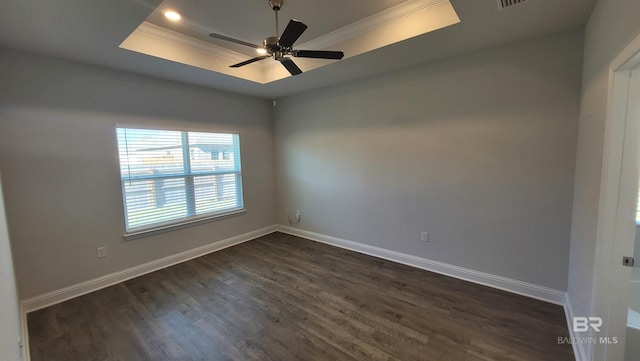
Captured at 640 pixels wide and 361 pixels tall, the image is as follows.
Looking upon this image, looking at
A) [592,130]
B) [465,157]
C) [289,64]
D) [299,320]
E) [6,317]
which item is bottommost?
[299,320]

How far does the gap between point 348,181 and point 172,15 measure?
2.94 metres

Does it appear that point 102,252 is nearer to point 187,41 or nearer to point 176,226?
point 176,226

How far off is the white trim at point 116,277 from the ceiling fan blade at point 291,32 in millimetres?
3278

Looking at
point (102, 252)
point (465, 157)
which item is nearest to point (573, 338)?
→ point (465, 157)

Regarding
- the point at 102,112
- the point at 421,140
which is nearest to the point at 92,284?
the point at 102,112

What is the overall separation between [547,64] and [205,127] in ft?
14.0

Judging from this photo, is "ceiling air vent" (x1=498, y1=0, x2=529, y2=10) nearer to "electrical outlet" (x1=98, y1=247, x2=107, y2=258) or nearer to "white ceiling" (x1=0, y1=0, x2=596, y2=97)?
"white ceiling" (x1=0, y1=0, x2=596, y2=97)

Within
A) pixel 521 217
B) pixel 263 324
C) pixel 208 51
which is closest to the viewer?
pixel 263 324

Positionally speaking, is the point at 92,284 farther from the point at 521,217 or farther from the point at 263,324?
the point at 521,217

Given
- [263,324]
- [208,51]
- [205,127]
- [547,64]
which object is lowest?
[263,324]

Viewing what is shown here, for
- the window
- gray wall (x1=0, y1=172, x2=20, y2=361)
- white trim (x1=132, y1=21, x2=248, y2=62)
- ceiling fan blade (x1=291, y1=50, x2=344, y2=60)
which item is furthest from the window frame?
ceiling fan blade (x1=291, y1=50, x2=344, y2=60)

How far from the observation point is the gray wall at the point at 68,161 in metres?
2.53

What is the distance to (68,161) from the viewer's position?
9.20 ft

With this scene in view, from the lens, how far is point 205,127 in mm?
3971
